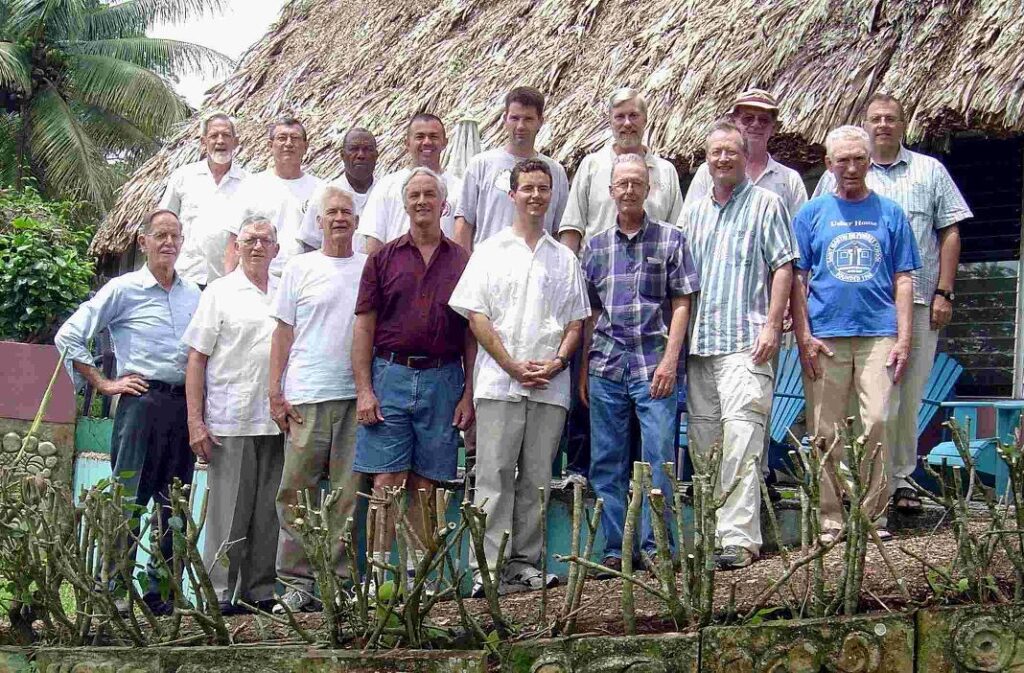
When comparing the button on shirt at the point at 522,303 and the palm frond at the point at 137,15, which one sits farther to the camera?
the palm frond at the point at 137,15

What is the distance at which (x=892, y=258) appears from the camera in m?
5.90

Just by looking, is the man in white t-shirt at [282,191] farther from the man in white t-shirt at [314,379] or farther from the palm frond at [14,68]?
the palm frond at [14,68]

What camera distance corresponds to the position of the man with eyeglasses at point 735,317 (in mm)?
5691

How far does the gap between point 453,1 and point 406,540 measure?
24.6 ft

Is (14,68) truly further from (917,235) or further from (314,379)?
(917,235)

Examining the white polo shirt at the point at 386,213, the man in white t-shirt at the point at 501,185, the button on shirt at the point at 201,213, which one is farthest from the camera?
the button on shirt at the point at 201,213

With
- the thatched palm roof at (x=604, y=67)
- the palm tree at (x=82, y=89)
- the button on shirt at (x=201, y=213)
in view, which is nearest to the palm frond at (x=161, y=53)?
the palm tree at (x=82, y=89)

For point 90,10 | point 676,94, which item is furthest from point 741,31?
point 90,10

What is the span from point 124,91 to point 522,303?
20404 millimetres

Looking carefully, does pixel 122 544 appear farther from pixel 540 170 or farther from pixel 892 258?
pixel 892 258

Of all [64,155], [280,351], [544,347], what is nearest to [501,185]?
[544,347]

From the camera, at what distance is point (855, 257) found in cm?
589

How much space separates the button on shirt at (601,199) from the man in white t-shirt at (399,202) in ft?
1.89

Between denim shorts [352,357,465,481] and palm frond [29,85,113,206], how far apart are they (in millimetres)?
18811
